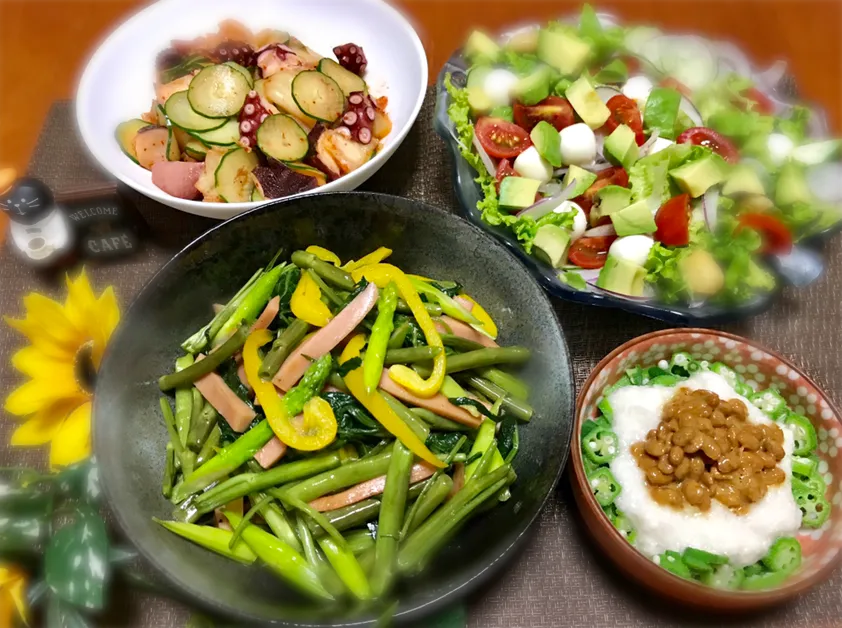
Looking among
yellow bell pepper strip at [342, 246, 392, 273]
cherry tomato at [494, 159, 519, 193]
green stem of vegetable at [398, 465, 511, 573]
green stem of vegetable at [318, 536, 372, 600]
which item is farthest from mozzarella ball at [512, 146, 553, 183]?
green stem of vegetable at [318, 536, 372, 600]

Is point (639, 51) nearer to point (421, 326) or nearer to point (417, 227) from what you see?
point (417, 227)

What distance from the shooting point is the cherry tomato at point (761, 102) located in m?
1.84

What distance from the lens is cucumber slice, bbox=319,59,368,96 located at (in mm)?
1800

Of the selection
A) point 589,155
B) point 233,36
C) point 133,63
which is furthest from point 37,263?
point 589,155

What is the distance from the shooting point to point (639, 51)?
6.27ft

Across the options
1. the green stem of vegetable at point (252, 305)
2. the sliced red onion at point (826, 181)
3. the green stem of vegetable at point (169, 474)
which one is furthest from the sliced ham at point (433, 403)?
the sliced red onion at point (826, 181)

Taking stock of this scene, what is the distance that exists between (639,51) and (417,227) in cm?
101

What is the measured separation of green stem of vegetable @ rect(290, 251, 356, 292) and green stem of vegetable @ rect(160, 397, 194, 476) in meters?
0.41

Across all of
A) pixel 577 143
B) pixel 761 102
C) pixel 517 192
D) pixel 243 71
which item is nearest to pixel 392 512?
pixel 517 192

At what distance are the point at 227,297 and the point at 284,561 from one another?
608 mm

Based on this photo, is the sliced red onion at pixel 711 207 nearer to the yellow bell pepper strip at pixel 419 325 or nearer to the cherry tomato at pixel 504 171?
the cherry tomato at pixel 504 171

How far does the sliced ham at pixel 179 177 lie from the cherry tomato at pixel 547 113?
2.81ft

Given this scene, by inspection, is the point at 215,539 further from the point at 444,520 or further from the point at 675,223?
the point at 675,223

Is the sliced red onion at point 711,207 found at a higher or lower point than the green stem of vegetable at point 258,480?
higher
